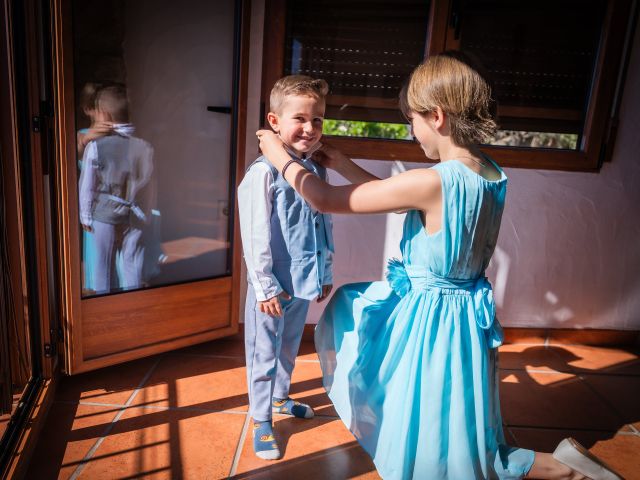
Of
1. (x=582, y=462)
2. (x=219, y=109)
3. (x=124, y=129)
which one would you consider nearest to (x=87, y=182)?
(x=124, y=129)

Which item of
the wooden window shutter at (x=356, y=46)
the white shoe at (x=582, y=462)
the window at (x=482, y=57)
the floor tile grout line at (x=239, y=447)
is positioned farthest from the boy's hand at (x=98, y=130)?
the white shoe at (x=582, y=462)

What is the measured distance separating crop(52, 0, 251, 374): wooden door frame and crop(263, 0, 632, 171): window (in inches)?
8.4

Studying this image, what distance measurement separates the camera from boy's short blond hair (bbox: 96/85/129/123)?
245 centimetres

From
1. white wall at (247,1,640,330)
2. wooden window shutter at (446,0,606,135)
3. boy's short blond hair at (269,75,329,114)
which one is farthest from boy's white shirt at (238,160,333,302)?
wooden window shutter at (446,0,606,135)

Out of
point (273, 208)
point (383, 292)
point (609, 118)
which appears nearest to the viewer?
point (383, 292)

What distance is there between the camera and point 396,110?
9.13ft

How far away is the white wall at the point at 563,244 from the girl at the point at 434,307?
121 centimetres

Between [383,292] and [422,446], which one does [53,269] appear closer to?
[383,292]

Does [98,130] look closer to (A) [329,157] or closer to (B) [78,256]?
(B) [78,256]

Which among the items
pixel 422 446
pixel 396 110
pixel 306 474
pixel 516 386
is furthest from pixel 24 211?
pixel 516 386

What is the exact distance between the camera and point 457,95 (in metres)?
1.34

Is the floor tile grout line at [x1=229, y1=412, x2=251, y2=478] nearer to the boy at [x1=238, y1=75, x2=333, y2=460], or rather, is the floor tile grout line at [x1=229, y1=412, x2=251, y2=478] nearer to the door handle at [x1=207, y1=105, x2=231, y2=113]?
the boy at [x1=238, y1=75, x2=333, y2=460]

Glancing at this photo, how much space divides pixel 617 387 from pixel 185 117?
257 cm

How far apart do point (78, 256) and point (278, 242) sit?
940 millimetres
